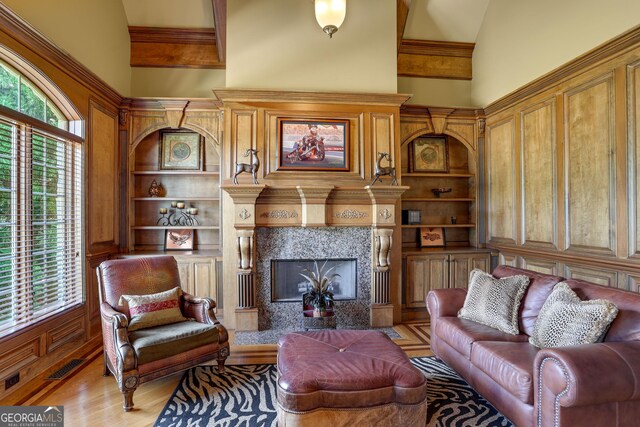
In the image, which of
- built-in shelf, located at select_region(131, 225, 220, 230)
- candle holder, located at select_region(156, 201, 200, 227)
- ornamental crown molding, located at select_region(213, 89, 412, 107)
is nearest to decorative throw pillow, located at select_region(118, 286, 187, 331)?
built-in shelf, located at select_region(131, 225, 220, 230)

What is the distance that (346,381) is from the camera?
198cm

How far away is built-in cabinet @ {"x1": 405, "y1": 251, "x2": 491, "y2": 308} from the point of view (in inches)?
181

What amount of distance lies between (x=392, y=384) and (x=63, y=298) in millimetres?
3256

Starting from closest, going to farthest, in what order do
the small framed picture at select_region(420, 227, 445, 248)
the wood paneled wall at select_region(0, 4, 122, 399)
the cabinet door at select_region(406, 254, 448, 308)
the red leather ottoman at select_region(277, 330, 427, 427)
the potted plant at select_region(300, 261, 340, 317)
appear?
the red leather ottoman at select_region(277, 330, 427, 427) < the wood paneled wall at select_region(0, 4, 122, 399) < the potted plant at select_region(300, 261, 340, 317) < the cabinet door at select_region(406, 254, 448, 308) < the small framed picture at select_region(420, 227, 445, 248)

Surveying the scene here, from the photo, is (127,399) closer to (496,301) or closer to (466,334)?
(466,334)

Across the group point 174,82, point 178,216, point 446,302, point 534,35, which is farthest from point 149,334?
point 534,35

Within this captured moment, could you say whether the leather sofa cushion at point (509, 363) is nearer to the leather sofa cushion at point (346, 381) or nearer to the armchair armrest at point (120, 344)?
the leather sofa cushion at point (346, 381)

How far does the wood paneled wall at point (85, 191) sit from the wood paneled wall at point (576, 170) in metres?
4.93

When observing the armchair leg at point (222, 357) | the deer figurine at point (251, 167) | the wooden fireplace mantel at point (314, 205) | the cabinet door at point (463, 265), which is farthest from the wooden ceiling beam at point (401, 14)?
the armchair leg at point (222, 357)

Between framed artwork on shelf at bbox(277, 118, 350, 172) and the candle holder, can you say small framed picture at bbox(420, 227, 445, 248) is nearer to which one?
framed artwork on shelf at bbox(277, 118, 350, 172)

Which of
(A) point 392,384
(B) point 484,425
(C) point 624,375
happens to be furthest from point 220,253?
(C) point 624,375

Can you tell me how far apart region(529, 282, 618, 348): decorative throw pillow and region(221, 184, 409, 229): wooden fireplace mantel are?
209 cm

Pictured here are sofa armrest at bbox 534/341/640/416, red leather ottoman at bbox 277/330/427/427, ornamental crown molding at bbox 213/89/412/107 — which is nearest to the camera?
sofa armrest at bbox 534/341/640/416

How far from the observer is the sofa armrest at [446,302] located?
3.17 metres
